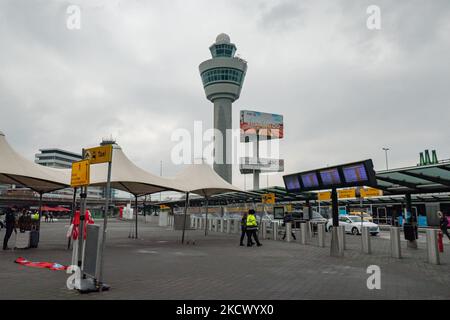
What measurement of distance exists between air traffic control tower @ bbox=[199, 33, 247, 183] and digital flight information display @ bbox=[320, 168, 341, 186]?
311 feet

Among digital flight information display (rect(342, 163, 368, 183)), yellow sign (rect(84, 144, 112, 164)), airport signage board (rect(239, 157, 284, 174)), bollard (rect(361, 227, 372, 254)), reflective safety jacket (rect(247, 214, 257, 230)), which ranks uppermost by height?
airport signage board (rect(239, 157, 284, 174))

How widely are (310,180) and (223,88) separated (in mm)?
96682

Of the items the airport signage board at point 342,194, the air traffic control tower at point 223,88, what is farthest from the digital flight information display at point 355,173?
the air traffic control tower at point 223,88

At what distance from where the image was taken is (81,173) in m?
7.45

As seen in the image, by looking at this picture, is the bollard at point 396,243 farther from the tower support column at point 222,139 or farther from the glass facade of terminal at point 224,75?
the glass facade of terminal at point 224,75

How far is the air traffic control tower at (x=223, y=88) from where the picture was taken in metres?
109

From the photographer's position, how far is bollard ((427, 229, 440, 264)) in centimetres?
1103

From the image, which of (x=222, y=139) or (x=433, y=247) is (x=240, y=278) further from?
(x=222, y=139)

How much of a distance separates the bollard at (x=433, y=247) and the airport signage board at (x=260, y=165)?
72.5 metres

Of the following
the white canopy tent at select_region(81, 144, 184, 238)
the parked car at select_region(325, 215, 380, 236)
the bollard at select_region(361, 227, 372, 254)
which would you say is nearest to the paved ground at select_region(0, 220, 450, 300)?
the bollard at select_region(361, 227, 372, 254)

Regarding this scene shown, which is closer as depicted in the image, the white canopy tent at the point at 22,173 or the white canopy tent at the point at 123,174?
the white canopy tent at the point at 22,173

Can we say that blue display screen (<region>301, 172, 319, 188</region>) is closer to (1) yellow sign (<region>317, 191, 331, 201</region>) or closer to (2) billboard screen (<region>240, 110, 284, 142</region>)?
(1) yellow sign (<region>317, 191, 331, 201</region>)

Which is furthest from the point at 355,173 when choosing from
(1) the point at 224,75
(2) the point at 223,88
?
(1) the point at 224,75
